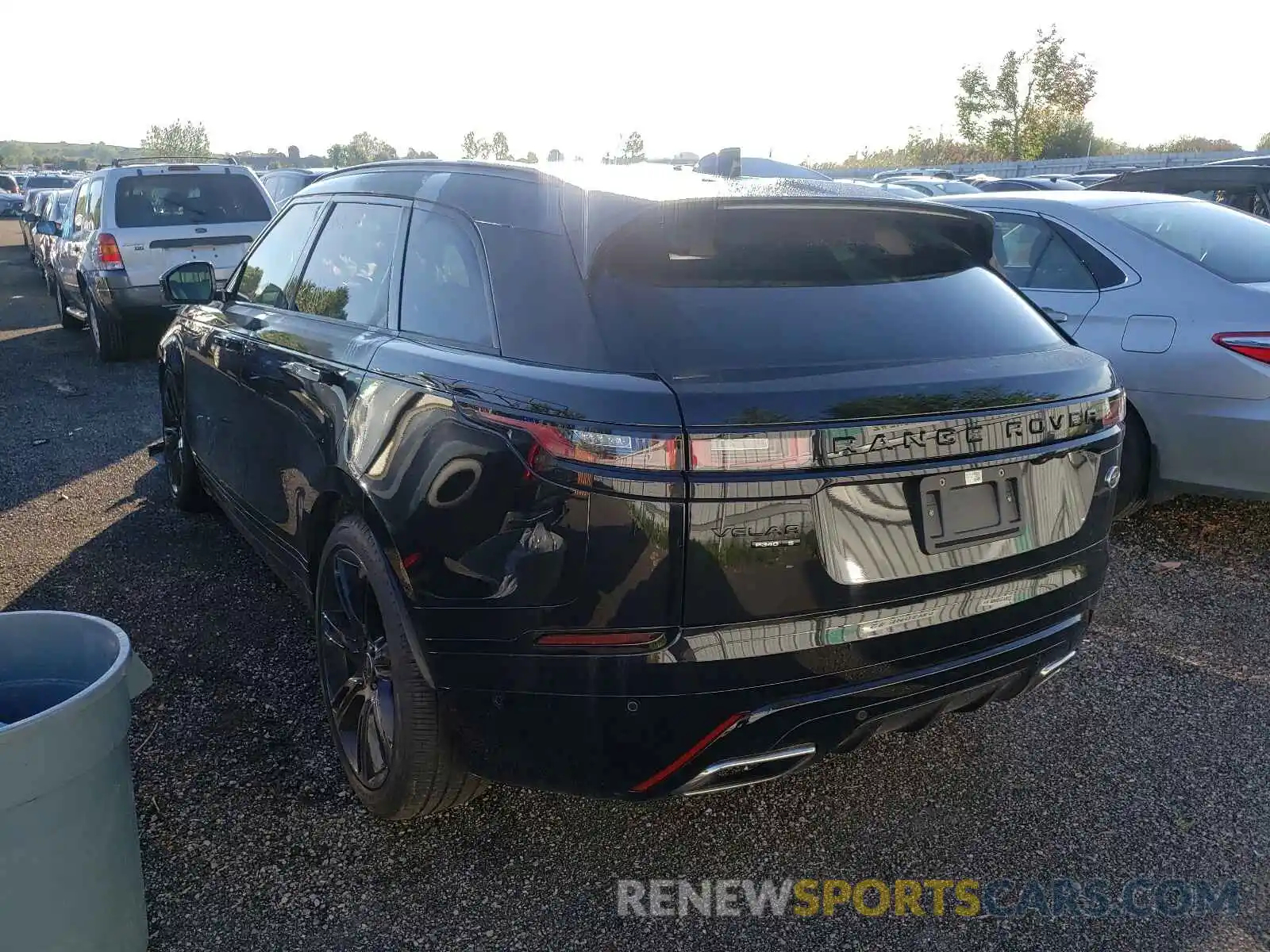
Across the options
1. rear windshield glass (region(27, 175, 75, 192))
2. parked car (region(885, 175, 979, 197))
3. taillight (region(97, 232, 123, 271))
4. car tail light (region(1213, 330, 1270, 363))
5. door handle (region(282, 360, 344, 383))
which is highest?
rear windshield glass (region(27, 175, 75, 192))

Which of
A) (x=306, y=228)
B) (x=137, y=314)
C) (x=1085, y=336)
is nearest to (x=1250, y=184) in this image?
(x=1085, y=336)

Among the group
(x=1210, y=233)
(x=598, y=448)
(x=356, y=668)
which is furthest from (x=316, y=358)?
(x=1210, y=233)

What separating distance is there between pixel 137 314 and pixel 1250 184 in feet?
31.6

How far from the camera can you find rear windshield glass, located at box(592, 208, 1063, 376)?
87.8 inches

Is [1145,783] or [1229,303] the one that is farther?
[1229,303]

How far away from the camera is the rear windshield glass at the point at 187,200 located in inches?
394

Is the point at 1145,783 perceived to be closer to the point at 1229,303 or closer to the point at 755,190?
the point at 755,190

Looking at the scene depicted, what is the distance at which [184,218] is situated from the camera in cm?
1012

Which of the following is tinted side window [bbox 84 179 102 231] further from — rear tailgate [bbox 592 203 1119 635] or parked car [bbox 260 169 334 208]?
rear tailgate [bbox 592 203 1119 635]

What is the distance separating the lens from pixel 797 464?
6.79 feet

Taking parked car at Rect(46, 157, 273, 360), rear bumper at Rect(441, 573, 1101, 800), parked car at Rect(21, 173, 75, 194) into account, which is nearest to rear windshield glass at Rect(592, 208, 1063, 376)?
rear bumper at Rect(441, 573, 1101, 800)

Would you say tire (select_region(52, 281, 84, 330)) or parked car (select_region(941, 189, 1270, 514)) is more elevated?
parked car (select_region(941, 189, 1270, 514))

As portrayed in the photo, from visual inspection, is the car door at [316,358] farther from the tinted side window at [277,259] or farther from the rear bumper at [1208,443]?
the rear bumper at [1208,443]

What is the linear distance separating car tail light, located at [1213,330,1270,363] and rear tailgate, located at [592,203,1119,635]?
204 cm
